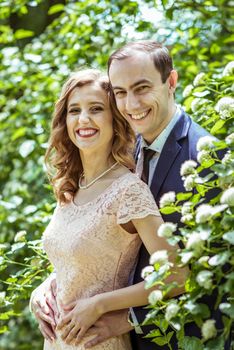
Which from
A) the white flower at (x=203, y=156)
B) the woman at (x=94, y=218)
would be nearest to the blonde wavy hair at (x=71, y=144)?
the woman at (x=94, y=218)

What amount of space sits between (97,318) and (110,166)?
55cm

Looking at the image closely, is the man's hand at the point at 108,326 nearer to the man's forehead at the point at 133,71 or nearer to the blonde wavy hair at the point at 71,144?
the blonde wavy hair at the point at 71,144

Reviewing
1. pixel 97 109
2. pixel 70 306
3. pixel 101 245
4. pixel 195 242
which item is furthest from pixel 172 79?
pixel 195 242

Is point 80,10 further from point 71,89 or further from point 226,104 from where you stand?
point 226,104

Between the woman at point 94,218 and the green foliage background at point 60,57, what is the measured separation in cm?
105

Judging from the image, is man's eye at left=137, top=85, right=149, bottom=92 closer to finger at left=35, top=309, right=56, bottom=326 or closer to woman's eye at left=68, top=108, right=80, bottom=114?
woman's eye at left=68, top=108, right=80, bottom=114

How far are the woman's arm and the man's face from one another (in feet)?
1.23

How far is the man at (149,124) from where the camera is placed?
2.75 meters

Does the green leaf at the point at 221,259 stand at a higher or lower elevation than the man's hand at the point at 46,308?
higher

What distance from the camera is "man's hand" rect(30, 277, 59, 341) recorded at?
2.96 m

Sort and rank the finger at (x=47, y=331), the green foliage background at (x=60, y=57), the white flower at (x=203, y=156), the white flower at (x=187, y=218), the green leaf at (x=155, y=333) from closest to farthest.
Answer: the white flower at (x=187, y=218), the white flower at (x=203, y=156), the green leaf at (x=155, y=333), the finger at (x=47, y=331), the green foliage background at (x=60, y=57)

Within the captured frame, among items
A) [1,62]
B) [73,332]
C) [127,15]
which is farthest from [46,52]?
[73,332]

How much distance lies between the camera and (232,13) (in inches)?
202

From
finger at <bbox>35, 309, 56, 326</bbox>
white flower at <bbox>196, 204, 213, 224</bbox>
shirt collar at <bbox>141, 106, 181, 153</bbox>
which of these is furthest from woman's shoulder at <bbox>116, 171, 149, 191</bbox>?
white flower at <bbox>196, 204, 213, 224</bbox>
